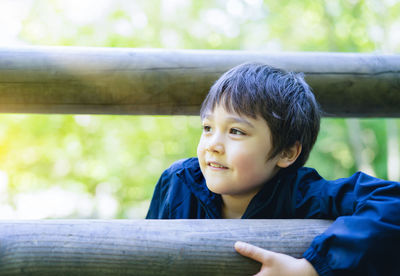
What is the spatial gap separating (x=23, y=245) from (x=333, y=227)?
2.15 feet

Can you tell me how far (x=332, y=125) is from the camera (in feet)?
34.4

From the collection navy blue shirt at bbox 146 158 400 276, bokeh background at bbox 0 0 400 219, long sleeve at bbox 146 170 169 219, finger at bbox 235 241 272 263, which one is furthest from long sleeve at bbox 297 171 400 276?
bokeh background at bbox 0 0 400 219

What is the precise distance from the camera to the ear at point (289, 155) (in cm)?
133

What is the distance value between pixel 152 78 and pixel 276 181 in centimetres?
52

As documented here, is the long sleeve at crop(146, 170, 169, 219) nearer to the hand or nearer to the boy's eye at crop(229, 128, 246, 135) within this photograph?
the boy's eye at crop(229, 128, 246, 135)

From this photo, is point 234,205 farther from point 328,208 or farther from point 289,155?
point 328,208

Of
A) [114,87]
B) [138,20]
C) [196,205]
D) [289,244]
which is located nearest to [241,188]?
[196,205]

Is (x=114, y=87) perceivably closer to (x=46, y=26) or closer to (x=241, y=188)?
(x=241, y=188)

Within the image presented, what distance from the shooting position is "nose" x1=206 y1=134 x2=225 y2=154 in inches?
47.6

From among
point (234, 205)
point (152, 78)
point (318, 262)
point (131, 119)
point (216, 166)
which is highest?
point (131, 119)

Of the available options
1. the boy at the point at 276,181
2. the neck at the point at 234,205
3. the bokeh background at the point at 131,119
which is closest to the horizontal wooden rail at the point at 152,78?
the boy at the point at 276,181

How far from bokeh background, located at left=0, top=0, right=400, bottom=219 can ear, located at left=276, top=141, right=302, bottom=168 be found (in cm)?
712

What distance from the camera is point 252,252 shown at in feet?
2.77

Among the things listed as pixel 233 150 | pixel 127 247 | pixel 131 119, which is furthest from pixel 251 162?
pixel 131 119
